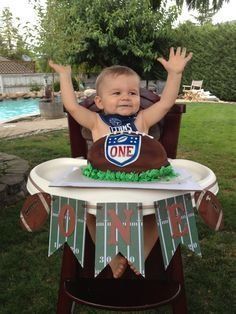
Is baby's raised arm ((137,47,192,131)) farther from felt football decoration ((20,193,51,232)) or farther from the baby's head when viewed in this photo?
felt football decoration ((20,193,51,232))

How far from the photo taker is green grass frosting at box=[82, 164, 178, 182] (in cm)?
163

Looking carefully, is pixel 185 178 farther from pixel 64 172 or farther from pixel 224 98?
pixel 224 98

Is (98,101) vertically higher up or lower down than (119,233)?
higher up

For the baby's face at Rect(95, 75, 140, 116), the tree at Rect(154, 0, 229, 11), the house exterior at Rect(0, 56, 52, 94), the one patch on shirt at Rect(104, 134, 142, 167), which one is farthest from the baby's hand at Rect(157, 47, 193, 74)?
the house exterior at Rect(0, 56, 52, 94)

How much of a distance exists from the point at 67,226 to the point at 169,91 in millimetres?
975

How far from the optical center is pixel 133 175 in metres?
1.64

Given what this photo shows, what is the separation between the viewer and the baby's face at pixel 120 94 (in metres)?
2.07

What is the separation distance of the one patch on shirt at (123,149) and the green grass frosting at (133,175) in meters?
0.05

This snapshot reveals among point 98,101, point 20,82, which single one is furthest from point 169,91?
point 20,82

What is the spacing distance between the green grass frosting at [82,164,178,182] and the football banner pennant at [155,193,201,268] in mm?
143

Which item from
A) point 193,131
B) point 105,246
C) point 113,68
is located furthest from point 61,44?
point 105,246

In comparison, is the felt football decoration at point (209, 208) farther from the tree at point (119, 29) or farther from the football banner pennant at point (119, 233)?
the tree at point (119, 29)

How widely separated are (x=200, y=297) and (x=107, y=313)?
1.97 ft

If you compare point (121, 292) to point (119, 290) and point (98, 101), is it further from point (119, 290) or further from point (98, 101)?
point (98, 101)
